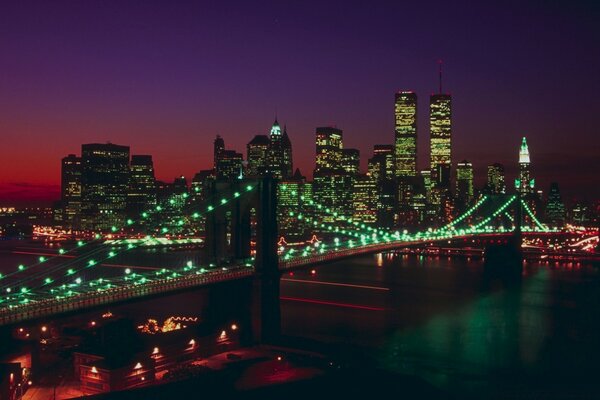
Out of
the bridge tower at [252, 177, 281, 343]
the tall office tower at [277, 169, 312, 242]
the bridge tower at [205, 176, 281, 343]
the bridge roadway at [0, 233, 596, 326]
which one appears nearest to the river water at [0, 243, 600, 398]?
the bridge tower at [252, 177, 281, 343]

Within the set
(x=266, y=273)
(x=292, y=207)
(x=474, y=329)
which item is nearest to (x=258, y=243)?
(x=266, y=273)

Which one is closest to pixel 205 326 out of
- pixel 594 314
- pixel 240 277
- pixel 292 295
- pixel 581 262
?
pixel 240 277

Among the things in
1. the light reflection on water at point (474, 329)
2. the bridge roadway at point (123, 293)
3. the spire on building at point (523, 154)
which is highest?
the spire on building at point (523, 154)

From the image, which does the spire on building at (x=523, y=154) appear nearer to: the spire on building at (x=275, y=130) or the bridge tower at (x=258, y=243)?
the spire on building at (x=275, y=130)

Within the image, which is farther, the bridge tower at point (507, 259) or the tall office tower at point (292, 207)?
the tall office tower at point (292, 207)

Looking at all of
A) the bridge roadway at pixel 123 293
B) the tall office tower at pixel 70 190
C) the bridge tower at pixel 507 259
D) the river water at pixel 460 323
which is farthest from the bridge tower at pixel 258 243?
the tall office tower at pixel 70 190

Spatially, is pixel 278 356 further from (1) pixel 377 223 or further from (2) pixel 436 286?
(1) pixel 377 223
